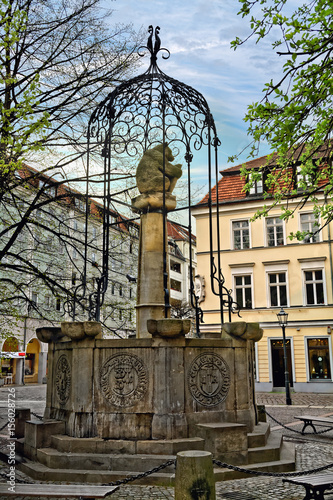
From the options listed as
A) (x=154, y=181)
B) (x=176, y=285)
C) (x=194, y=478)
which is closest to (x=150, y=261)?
(x=154, y=181)

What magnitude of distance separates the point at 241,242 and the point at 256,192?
10.2ft

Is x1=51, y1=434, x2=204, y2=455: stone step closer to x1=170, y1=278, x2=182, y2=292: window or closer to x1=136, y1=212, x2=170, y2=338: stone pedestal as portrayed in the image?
x1=136, y1=212, x2=170, y2=338: stone pedestal

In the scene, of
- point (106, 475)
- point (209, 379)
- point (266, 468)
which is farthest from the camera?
point (209, 379)

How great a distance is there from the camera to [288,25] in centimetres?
838

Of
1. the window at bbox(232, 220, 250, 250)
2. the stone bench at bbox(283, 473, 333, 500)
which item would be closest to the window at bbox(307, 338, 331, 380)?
the window at bbox(232, 220, 250, 250)

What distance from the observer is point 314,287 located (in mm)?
27250

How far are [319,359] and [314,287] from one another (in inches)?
147

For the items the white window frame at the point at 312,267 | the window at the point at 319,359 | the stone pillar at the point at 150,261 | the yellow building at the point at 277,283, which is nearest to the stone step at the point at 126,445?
the stone pillar at the point at 150,261

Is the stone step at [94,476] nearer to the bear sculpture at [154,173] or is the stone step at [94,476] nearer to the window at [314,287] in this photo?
the bear sculpture at [154,173]

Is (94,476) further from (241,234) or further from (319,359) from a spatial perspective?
(241,234)

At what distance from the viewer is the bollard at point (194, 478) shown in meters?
4.36

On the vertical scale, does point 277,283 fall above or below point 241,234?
→ below

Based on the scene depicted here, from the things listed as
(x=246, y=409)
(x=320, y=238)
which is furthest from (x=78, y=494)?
(x=320, y=238)

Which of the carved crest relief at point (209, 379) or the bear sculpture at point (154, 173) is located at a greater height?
the bear sculpture at point (154, 173)
